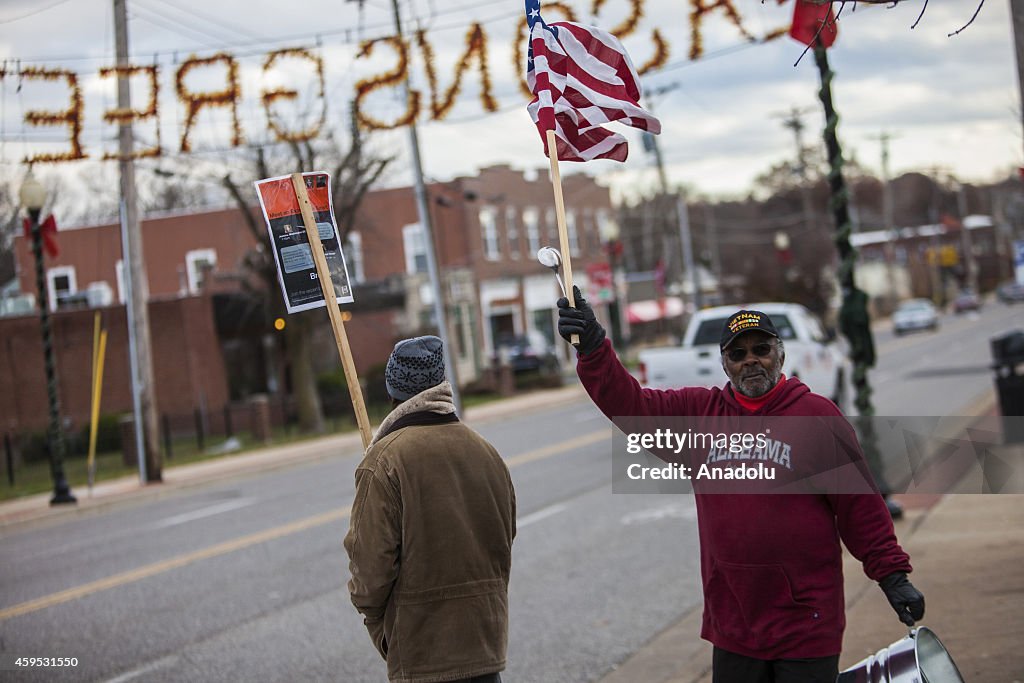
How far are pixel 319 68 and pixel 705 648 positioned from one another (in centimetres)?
1018

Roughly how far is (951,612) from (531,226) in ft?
147

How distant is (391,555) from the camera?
12.2 feet

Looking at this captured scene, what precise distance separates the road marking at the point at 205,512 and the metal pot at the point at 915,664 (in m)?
12.7

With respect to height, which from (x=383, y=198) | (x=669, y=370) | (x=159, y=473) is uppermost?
(x=383, y=198)

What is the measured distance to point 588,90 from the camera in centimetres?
527

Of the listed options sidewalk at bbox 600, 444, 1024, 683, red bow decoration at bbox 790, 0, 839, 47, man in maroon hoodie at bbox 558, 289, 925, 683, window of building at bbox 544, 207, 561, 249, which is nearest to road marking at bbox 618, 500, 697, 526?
sidewalk at bbox 600, 444, 1024, 683

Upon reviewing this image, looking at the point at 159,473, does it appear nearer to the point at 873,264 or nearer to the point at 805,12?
the point at 805,12

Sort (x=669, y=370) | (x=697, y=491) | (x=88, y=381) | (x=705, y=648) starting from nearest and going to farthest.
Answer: (x=697, y=491), (x=705, y=648), (x=669, y=370), (x=88, y=381)

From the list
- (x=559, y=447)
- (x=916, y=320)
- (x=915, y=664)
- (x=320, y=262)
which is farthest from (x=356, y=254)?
(x=915, y=664)

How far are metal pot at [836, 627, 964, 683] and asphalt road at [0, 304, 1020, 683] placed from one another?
10.2 feet

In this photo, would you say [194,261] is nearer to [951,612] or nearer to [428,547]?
[951,612]

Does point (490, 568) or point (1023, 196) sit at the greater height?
point (1023, 196)

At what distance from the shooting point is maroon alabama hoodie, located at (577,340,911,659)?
4.02 m

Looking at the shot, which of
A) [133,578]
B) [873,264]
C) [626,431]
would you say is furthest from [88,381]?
[873,264]
